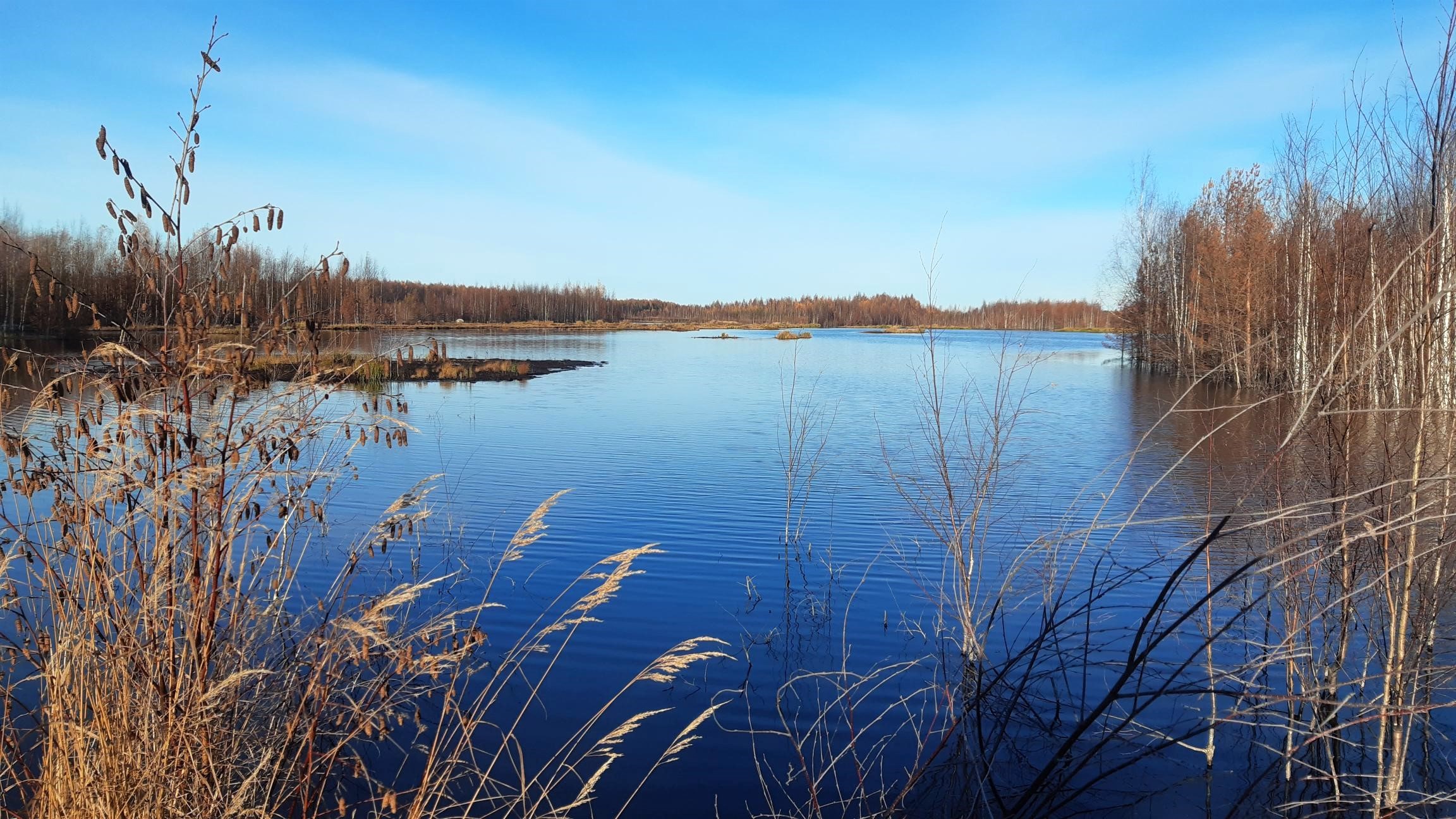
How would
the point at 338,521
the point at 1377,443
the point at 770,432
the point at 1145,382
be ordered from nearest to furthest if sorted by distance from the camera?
the point at 1377,443 < the point at 338,521 < the point at 770,432 < the point at 1145,382

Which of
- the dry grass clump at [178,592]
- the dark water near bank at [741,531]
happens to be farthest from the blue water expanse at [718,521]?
the dry grass clump at [178,592]

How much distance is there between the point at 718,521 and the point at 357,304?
19.4ft

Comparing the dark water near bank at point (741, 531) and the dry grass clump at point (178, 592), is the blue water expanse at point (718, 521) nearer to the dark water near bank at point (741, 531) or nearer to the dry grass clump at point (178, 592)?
the dark water near bank at point (741, 531)

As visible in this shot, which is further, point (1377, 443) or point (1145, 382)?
point (1145, 382)

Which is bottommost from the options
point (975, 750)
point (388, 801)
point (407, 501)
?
point (975, 750)

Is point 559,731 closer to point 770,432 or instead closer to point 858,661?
point 858,661

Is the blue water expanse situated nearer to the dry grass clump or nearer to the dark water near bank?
the dark water near bank

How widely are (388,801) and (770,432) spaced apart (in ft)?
44.6

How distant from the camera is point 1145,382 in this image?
97.5 feet

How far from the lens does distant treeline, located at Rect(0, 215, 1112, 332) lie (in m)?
2.95

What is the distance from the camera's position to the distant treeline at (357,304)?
2.95 metres

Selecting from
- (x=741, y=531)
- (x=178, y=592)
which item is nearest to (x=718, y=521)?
(x=741, y=531)

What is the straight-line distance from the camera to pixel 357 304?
3.79 meters

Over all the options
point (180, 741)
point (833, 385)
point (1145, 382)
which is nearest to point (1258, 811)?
point (180, 741)
